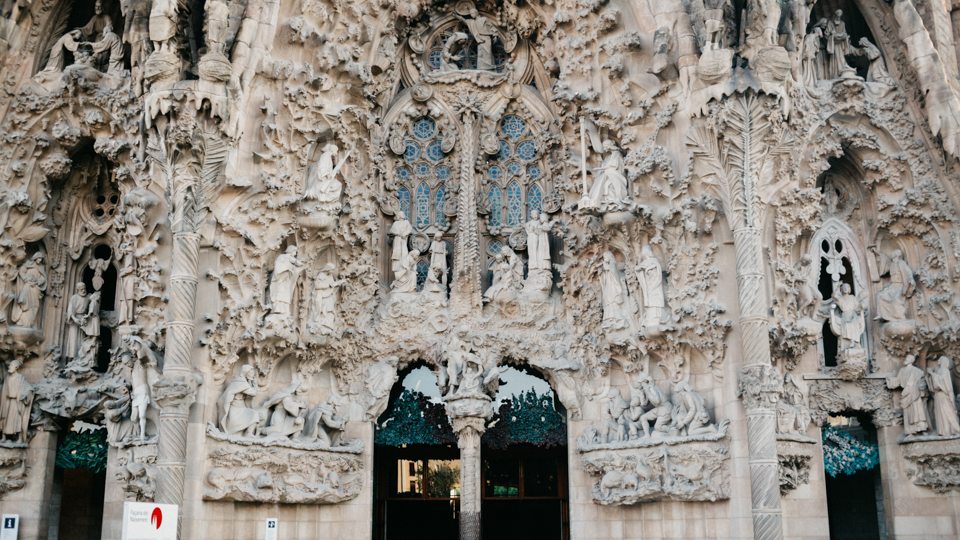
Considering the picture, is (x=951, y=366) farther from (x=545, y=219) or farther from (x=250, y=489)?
(x=250, y=489)

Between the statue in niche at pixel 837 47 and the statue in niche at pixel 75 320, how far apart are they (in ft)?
36.7

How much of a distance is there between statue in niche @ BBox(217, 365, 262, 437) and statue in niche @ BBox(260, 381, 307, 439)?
0.80ft

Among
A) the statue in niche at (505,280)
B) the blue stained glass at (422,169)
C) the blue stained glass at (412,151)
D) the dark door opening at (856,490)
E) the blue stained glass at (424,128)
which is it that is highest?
the blue stained glass at (424,128)

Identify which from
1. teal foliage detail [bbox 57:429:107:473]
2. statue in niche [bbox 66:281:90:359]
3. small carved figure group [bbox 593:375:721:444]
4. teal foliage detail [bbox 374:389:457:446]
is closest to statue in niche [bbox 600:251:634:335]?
small carved figure group [bbox 593:375:721:444]

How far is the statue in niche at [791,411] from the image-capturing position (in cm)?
1241

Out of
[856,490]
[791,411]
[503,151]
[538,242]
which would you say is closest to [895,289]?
[791,411]

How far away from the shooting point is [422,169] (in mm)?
14961

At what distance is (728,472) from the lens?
11.9m

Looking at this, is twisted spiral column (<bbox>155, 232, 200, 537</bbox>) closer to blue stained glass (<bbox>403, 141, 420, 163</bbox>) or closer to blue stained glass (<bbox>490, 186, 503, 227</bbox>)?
blue stained glass (<bbox>403, 141, 420, 163</bbox>)

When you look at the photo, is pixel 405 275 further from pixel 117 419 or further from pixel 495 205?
pixel 117 419

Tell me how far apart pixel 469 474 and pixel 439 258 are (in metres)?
3.27

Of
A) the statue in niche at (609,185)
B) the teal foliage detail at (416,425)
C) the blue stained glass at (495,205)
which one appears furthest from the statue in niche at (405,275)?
the statue in niche at (609,185)

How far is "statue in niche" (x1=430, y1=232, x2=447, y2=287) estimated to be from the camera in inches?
555

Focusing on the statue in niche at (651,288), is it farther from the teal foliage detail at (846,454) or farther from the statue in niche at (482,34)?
the statue in niche at (482,34)
